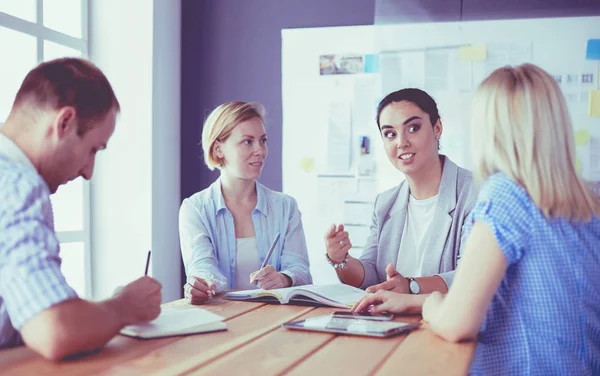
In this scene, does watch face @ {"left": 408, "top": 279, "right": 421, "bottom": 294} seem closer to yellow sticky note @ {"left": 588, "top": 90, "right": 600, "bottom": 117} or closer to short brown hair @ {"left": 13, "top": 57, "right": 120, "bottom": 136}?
short brown hair @ {"left": 13, "top": 57, "right": 120, "bottom": 136}

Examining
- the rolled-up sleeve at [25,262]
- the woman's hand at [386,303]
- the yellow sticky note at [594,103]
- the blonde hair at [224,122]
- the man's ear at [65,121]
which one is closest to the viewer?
the rolled-up sleeve at [25,262]

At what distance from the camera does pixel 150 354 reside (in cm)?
125

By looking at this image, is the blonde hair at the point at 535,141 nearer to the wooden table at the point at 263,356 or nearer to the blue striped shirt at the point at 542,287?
the blue striped shirt at the point at 542,287

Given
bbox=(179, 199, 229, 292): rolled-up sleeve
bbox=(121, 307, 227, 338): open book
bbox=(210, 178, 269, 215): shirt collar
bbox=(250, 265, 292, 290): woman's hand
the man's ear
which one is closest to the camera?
the man's ear

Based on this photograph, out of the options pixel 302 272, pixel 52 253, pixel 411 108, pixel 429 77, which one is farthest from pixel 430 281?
pixel 429 77

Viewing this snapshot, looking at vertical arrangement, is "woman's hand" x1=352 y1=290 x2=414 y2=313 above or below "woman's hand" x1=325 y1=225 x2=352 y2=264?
below

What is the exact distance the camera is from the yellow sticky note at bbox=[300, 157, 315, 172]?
362 centimetres

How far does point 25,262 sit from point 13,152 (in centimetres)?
25

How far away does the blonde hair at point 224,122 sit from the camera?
2.71 meters

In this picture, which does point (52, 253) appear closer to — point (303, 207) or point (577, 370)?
point (577, 370)

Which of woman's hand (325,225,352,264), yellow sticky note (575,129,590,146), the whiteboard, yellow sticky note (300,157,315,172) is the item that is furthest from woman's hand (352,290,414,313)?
yellow sticky note (300,157,315,172)

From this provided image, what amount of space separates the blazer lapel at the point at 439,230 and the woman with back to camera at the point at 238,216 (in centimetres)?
45

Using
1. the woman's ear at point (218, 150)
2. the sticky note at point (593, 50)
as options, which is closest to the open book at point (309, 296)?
the woman's ear at point (218, 150)

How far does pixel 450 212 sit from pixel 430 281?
0.47 meters
